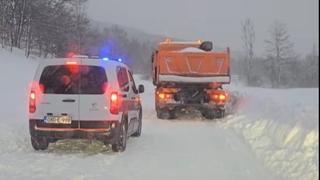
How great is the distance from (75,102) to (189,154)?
2.32 m

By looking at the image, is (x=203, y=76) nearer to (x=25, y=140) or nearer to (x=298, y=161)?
(x=25, y=140)

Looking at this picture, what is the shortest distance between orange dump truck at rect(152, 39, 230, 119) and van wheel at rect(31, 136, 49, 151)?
344 inches

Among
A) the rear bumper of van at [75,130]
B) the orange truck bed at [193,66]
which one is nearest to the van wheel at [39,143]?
the rear bumper of van at [75,130]

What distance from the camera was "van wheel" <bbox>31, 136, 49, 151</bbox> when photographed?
11.9m

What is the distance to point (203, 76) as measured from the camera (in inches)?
826

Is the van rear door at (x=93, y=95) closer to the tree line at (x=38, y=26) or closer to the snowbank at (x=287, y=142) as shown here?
the snowbank at (x=287, y=142)

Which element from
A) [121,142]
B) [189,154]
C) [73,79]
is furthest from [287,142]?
[73,79]

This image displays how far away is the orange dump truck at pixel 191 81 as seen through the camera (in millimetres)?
20547

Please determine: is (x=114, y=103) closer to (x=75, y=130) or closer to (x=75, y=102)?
(x=75, y=102)

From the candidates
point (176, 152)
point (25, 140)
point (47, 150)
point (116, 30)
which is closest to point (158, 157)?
point (176, 152)

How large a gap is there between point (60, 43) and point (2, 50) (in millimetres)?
14514

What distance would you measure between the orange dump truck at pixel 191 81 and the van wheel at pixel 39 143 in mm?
8728

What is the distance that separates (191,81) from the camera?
20703 millimetres

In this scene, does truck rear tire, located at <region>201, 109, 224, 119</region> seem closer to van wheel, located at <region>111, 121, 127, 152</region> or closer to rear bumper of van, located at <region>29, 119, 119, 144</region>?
van wheel, located at <region>111, 121, 127, 152</region>
